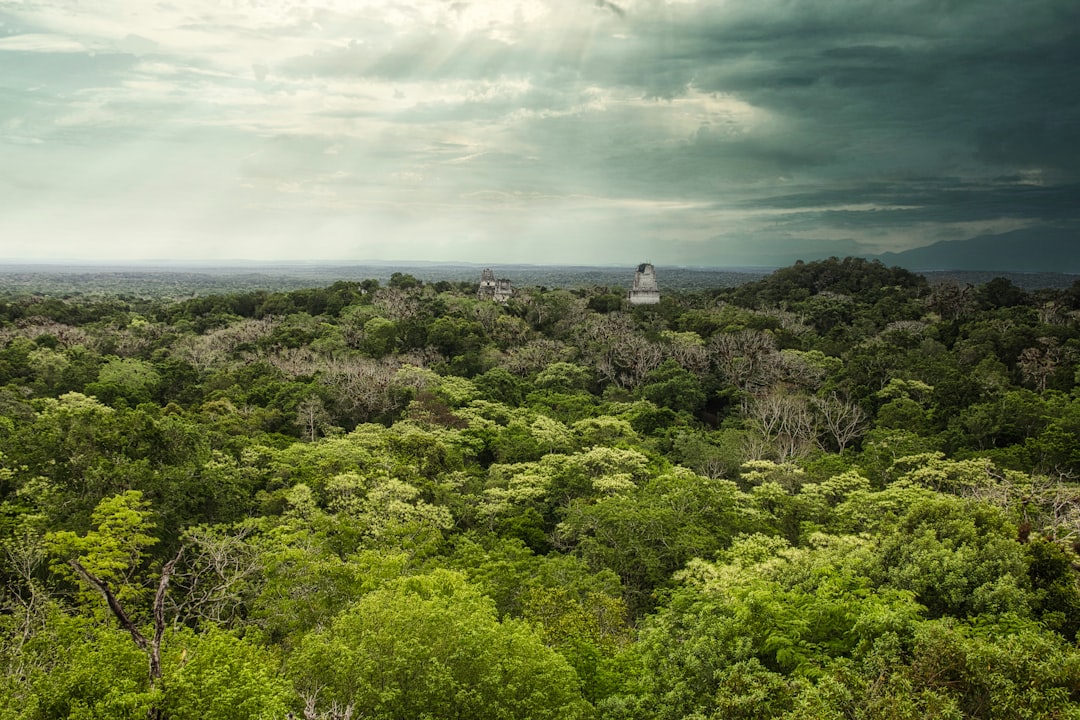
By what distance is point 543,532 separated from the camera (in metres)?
22.5

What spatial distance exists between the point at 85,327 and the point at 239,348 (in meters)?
17.3

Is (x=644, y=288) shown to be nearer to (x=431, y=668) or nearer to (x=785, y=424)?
(x=785, y=424)

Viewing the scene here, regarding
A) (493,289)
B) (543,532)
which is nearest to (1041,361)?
(543,532)

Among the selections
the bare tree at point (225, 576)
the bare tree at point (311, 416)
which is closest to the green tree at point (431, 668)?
the bare tree at point (225, 576)

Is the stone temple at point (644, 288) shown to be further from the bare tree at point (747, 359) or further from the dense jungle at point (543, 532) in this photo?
the dense jungle at point (543, 532)

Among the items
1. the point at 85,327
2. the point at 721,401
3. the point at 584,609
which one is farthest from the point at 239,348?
the point at 584,609

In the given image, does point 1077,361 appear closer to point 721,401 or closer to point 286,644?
point 721,401

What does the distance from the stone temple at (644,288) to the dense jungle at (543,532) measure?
2811 centimetres

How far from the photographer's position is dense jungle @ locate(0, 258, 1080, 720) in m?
10.0

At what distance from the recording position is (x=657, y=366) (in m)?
47.2

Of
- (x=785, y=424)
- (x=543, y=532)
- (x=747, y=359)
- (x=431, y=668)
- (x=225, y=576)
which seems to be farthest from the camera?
(x=747, y=359)

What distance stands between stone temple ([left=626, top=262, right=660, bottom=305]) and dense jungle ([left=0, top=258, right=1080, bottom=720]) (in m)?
28.1

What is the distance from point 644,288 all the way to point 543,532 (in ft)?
191

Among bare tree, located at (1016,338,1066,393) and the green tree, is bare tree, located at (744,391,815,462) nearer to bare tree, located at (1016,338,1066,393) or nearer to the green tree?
bare tree, located at (1016,338,1066,393)
